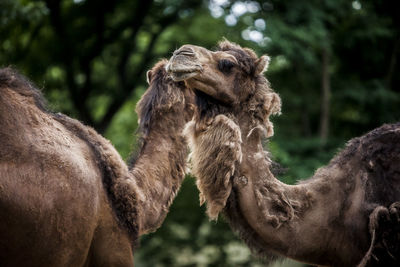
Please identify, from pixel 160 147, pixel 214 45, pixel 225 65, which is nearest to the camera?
pixel 225 65

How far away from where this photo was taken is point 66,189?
374 centimetres

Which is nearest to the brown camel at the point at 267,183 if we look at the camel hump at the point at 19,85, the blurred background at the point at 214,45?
the camel hump at the point at 19,85

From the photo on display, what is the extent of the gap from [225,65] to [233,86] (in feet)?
0.53

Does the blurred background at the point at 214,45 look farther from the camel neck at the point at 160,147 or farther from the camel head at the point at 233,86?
the camel head at the point at 233,86

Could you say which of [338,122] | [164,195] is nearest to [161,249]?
[338,122]

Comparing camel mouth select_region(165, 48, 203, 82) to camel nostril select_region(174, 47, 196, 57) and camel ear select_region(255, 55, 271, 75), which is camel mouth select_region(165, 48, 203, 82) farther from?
camel ear select_region(255, 55, 271, 75)

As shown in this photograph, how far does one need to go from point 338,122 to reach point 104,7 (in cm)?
617

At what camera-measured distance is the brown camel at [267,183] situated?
12.4ft

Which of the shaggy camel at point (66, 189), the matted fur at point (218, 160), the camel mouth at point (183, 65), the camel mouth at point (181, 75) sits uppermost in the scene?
the camel mouth at point (183, 65)

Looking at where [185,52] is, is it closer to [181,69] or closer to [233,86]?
[181,69]

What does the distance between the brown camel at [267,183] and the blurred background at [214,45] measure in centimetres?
556

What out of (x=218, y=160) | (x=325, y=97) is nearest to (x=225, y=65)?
(x=218, y=160)

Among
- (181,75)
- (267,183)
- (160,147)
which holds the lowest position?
(160,147)

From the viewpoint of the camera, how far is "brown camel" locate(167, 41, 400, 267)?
379cm
